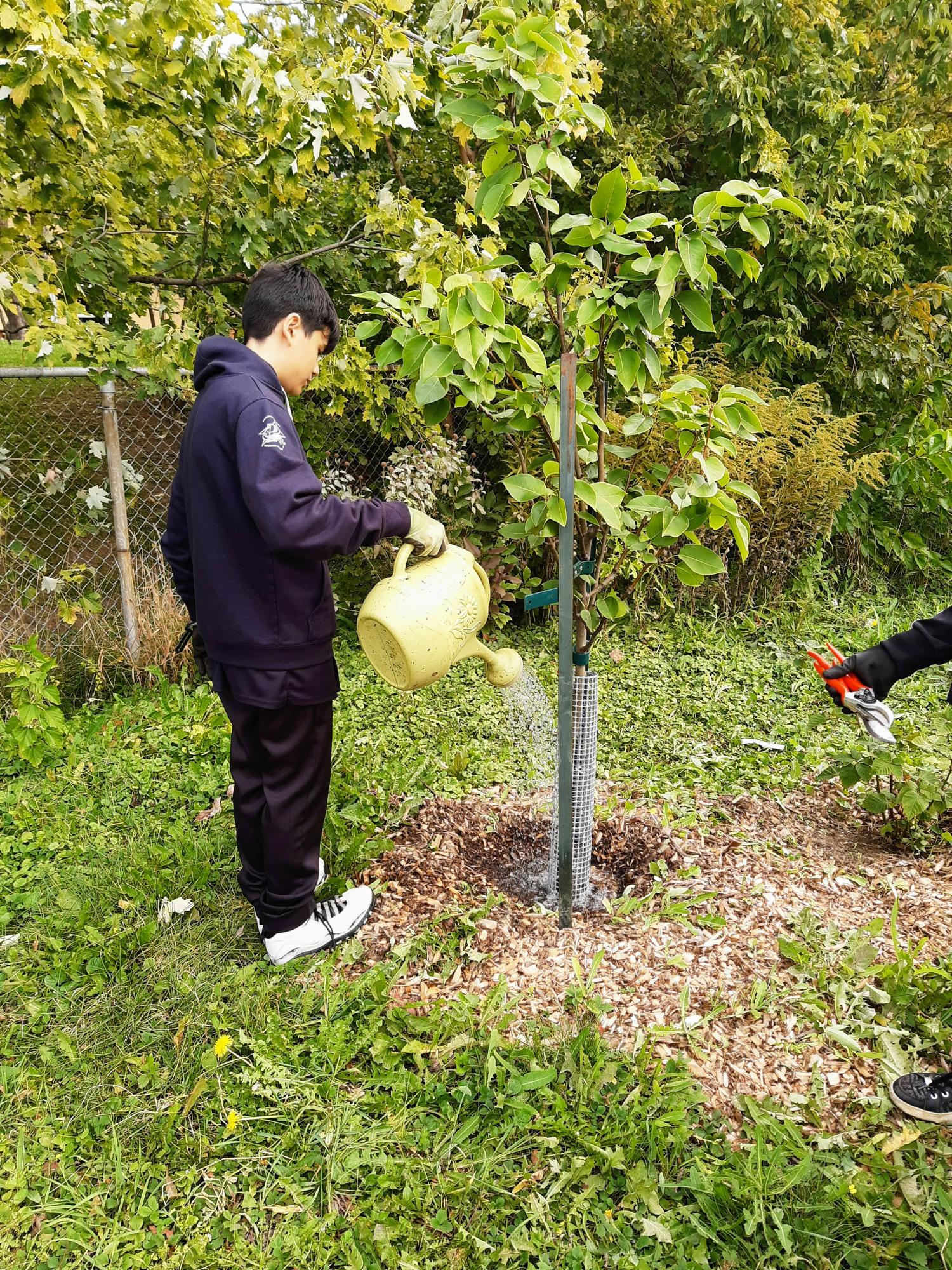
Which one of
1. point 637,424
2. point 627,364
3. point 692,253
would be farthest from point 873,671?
point 692,253

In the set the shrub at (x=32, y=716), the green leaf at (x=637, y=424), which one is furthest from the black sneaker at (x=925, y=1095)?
the shrub at (x=32, y=716)

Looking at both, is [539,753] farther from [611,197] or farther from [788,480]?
[788,480]

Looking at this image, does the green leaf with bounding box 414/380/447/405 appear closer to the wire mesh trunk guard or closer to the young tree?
the young tree

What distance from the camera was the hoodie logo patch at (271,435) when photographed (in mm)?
1903

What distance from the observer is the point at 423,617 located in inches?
79.8

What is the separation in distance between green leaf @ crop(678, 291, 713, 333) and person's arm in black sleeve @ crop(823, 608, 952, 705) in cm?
84

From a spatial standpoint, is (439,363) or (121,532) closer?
(439,363)

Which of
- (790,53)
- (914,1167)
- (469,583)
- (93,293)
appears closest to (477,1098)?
(914,1167)

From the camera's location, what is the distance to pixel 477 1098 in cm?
195

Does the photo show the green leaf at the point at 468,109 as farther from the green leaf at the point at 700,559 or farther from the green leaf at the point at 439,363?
the green leaf at the point at 700,559

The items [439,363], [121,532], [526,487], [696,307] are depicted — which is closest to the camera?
[439,363]

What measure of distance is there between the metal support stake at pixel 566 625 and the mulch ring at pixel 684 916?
0.22 meters

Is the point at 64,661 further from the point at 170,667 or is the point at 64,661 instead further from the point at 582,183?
the point at 582,183

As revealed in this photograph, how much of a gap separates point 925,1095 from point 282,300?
7.77ft
